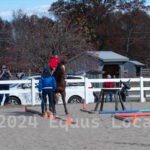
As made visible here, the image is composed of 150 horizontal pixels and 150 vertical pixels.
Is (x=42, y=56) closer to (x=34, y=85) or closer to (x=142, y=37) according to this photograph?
(x=34, y=85)

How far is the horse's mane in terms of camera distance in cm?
1409

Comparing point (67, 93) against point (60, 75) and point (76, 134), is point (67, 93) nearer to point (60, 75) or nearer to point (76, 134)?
point (60, 75)

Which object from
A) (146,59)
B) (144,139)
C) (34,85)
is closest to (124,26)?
(146,59)

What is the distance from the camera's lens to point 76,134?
9938mm

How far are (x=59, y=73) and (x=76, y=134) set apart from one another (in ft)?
14.9

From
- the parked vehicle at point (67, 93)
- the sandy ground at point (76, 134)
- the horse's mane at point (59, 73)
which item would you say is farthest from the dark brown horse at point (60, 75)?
the parked vehicle at point (67, 93)

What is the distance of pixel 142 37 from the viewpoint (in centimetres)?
5734

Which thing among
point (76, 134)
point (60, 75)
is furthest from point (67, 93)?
point (76, 134)

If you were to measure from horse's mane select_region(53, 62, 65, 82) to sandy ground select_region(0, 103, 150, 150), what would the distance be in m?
1.71

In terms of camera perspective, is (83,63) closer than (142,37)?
Yes

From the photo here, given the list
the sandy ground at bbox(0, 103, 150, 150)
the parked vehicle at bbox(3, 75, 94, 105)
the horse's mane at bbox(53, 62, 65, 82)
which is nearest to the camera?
the sandy ground at bbox(0, 103, 150, 150)

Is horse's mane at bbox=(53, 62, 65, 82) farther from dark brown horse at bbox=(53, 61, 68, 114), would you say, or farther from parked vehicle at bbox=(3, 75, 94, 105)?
parked vehicle at bbox=(3, 75, 94, 105)

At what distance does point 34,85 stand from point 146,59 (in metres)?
45.4

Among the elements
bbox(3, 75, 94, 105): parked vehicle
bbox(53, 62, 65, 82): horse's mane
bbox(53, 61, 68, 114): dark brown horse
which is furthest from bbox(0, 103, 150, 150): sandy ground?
bbox(3, 75, 94, 105): parked vehicle
